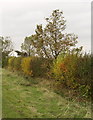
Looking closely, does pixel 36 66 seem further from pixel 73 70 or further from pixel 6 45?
pixel 6 45

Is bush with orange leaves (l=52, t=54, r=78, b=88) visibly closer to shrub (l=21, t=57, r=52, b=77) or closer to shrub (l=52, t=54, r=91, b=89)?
shrub (l=52, t=54, r=91, b=89)

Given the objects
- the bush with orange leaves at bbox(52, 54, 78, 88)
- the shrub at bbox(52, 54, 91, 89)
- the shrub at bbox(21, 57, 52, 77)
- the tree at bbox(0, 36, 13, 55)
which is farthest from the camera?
the tree at bbox(0, 36, 13, 55)

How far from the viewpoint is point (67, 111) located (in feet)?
20.3

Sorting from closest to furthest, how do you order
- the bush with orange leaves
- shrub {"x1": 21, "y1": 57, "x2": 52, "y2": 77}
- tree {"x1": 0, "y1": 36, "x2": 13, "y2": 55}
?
1. the bush with orange leaves
2. shrub {"x1": 21, "y1": 57, "x2": 52, "y2": 77}
3. tree {"x1": 0, "y1": 36, "x2": 13, "y2": 55}

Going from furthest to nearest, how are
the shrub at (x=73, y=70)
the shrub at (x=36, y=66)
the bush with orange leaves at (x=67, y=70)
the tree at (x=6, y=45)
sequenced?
the tree at (x=6, y=45), the shrub at (x=36, y=66), the bush with orange leaves at (x=67, y=70), the shrub at (x=73, y=70)

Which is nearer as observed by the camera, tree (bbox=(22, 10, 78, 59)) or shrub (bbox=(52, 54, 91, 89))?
shrub (bbox=(52, 54, 91, 89))

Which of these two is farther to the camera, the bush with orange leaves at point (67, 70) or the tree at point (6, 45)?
the tree at point (6, 45)

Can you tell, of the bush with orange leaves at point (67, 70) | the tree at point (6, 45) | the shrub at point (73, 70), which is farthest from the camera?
the tree at point (6, 45)

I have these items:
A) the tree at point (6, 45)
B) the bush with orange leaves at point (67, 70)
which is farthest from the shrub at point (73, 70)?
the tree at point (6, 45)

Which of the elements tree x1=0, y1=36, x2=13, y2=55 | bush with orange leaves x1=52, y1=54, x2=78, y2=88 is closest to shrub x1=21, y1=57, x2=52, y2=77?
bush with orange leaves x1=52, y1=54, x2=78, y2=88

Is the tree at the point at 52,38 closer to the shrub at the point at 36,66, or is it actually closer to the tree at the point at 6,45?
the shrub at the point at 36,66

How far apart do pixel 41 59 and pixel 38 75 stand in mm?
1245

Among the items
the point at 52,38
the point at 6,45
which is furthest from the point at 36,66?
the point at 6,45

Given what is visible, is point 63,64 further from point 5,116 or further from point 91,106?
point 5,116
